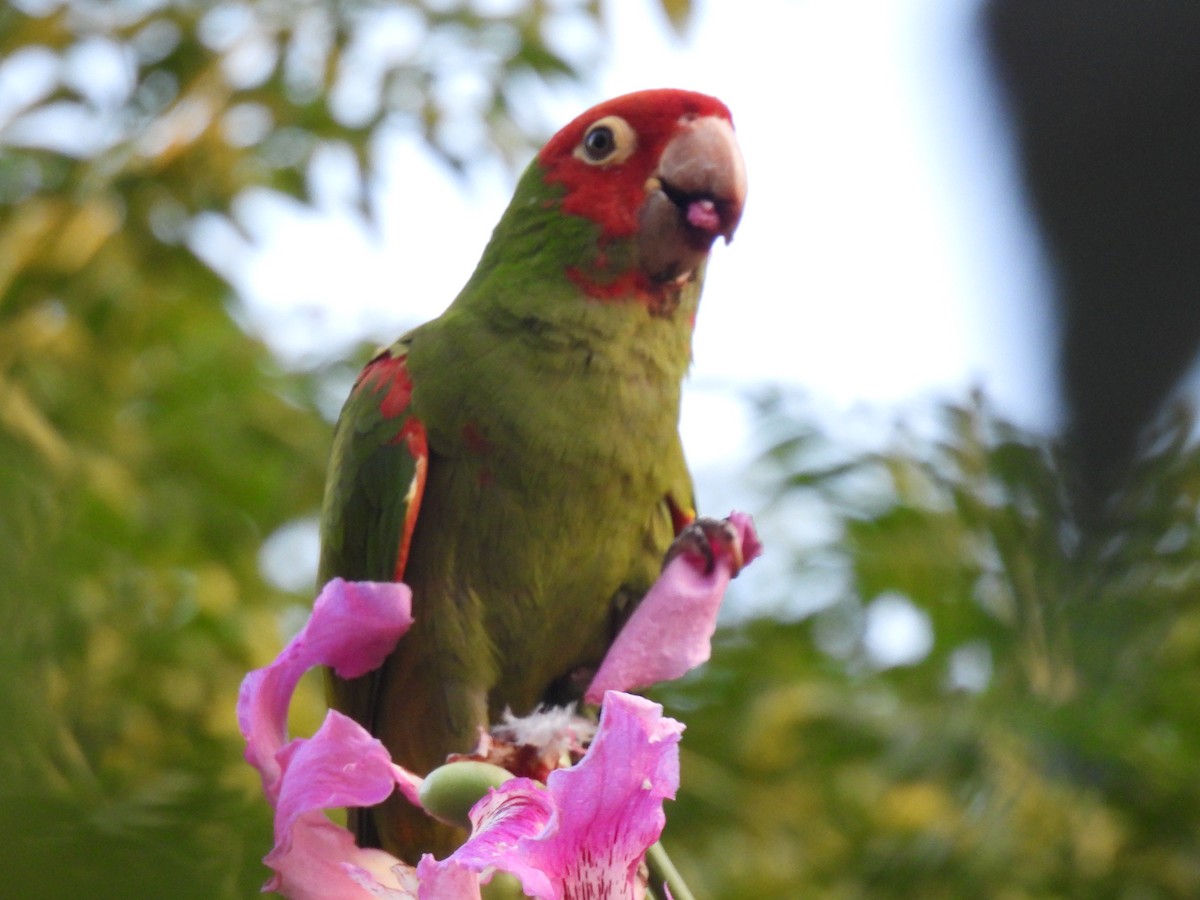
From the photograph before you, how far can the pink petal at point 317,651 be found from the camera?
0.66 m

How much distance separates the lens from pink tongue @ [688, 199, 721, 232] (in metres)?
1.00

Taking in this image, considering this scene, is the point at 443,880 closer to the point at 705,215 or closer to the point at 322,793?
the point at 322,793

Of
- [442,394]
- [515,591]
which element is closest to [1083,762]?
[515,591]

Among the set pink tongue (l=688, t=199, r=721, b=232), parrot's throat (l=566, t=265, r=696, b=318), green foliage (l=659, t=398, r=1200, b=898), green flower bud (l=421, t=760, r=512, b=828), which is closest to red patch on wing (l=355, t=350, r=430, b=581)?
parrot's throat (l=566, t=265, r=696, b=318)

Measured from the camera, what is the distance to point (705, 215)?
1000 millimetres

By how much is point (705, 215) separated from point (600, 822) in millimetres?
577

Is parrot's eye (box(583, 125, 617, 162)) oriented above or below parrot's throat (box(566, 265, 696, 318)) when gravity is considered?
above

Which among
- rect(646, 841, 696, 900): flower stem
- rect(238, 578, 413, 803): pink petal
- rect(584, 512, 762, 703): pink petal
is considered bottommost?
rect(646, 841, 696, 900): flower stem

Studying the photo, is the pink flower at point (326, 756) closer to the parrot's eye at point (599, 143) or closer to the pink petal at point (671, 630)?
the pink petal at point (671, 630)

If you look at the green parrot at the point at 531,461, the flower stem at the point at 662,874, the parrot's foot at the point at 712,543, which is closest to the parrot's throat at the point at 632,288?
the green parrot at the point at 531,461

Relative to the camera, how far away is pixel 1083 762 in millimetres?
1522

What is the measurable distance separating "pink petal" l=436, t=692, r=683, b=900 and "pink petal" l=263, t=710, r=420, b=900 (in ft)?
0.30

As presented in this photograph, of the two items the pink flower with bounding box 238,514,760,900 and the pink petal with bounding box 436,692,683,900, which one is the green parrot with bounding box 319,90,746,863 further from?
the pink petal with bounding box 436,692,683,900

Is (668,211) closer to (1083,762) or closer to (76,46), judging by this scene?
(1083,762)
